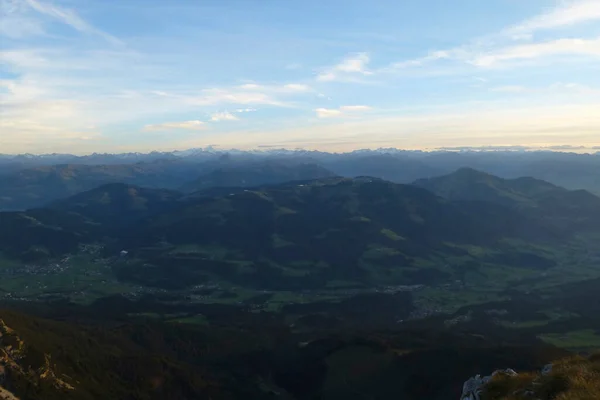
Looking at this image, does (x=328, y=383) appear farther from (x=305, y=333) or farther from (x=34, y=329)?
(x=34, y=329)

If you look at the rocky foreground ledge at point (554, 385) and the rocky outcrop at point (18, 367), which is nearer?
the rocky foreground ledge at point (554, 385)

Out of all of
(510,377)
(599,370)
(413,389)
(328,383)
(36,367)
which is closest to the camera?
(599,370)

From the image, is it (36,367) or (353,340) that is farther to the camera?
(353,340)

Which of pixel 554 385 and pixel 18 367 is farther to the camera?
pixel 18 367

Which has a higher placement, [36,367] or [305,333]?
[36,367]

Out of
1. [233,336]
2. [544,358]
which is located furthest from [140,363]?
[544,358]

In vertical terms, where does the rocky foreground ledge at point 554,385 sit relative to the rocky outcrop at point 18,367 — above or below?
above

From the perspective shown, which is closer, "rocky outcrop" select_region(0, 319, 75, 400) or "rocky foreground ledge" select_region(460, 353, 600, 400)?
"rocky foreground ledge" select_region(460, 353, 600, 400)

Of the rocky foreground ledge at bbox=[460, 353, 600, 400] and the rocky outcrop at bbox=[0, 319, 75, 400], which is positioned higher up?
the rocky foreground ledge at bbox=[460, 353, 600, 400]
